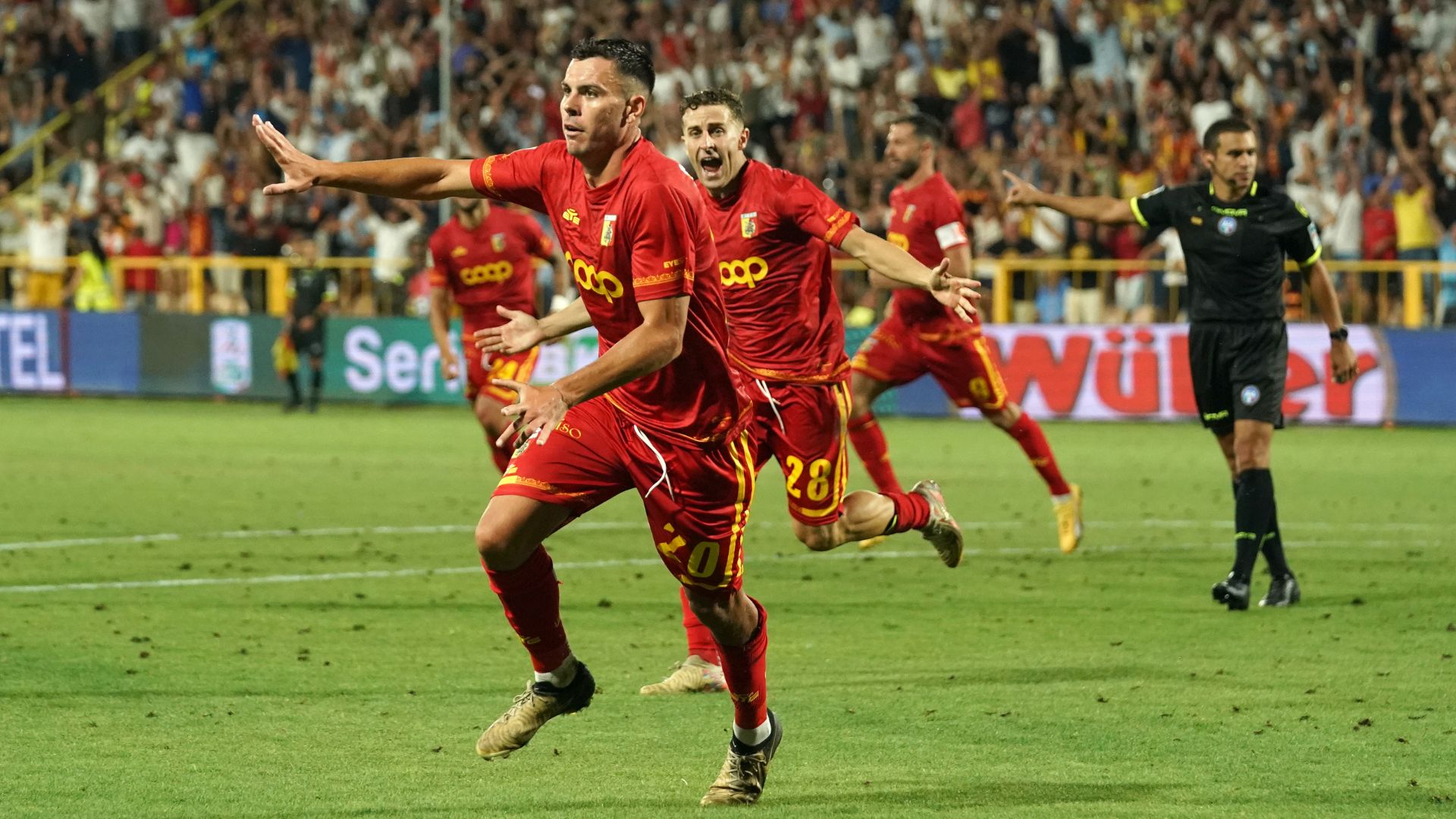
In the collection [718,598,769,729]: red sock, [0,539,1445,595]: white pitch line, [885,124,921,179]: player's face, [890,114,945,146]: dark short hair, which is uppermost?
[890,114,945,146]: dark short hair

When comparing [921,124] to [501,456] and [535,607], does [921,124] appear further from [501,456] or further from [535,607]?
[535,607]

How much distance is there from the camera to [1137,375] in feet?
75.8

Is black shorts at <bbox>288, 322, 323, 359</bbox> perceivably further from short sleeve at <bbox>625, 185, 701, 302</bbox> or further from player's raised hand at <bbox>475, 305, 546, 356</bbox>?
player's raised hand at <bbox>475, 305, 546, 356</bbox>

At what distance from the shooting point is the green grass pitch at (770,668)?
19.8ft

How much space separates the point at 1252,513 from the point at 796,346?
2.64 metres

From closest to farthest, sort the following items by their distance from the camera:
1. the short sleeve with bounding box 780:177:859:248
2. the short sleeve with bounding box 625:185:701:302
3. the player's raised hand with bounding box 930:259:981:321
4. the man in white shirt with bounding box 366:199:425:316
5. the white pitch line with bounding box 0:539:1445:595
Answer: the short sleeve with bounding box 625:185:701:302
the player's raised hand with bounding box 930:259:981:321
the short sleeve with bounding box 780:177:859:248
the white pitch line with bounding box 0:539:1445:595
the man in white shirt with bounding box 366:199:425:316

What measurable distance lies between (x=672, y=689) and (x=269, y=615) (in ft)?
8.95

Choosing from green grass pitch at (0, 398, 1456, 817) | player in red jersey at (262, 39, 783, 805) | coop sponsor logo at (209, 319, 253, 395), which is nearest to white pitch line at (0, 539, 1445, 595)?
green grass pitch at (0, 398, 1456, 817)

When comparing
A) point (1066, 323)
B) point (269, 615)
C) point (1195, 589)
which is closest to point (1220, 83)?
point (1066, 323)

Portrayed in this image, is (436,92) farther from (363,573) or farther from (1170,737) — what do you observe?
(1170,737)

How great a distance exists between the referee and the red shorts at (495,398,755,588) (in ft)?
14.6

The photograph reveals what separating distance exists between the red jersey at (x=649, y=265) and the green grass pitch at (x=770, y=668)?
45.2 inches

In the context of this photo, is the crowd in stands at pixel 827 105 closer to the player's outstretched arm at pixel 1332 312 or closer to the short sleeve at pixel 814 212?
the player's outstretched arm at pixel 1332 312

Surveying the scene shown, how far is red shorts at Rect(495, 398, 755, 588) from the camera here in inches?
238
